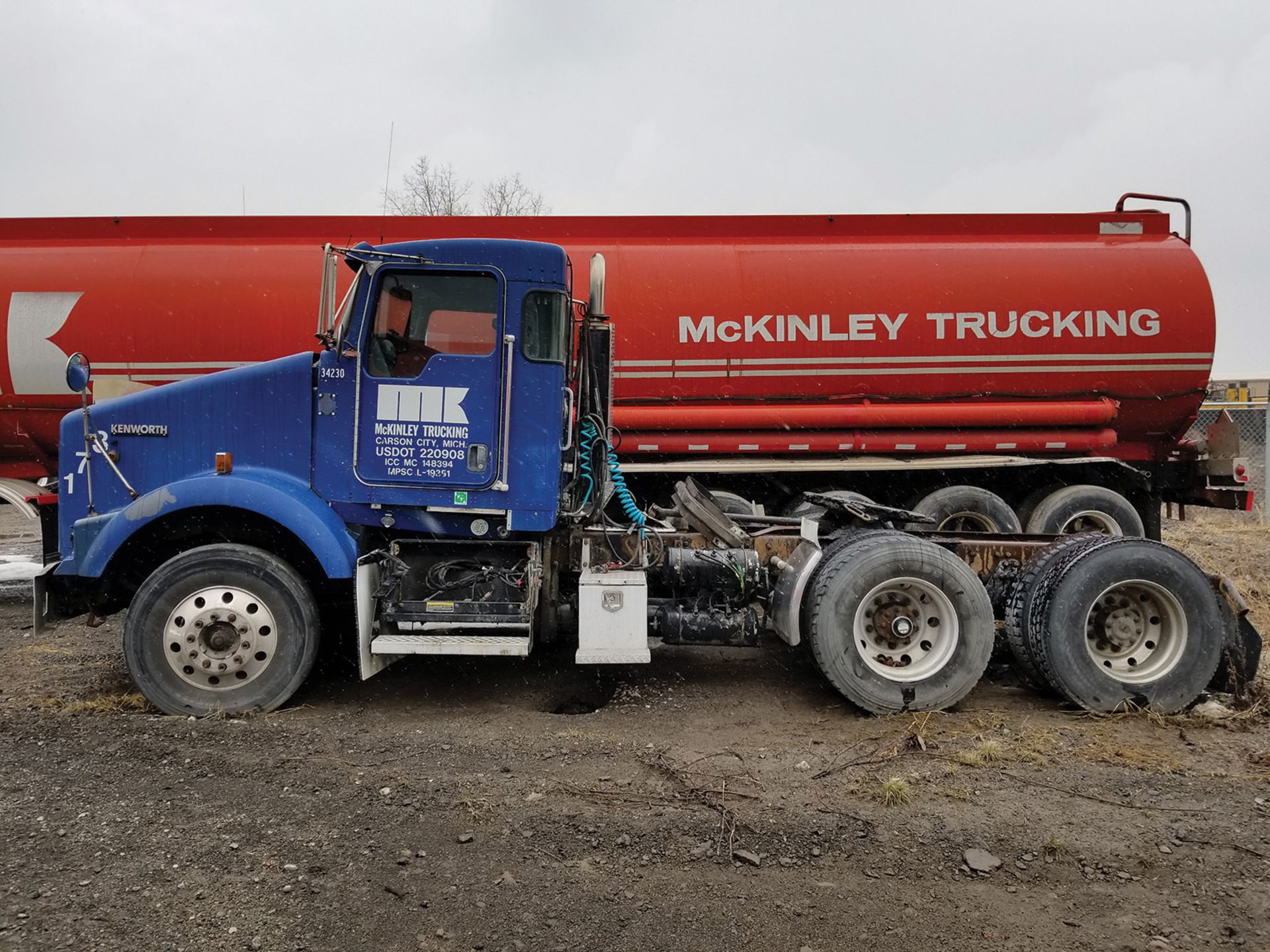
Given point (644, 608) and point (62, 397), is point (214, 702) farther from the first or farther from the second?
point (62, 397)

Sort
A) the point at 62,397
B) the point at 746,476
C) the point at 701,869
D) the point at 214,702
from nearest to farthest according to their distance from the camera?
1. the point at 701,869
2. the point at 214,702
3. the point at 62,397
4. the point at 746,476

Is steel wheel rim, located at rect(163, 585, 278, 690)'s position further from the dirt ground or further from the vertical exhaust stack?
the vertical exhaust stack

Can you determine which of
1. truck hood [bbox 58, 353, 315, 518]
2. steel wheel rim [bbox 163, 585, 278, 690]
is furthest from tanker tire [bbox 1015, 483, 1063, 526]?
steel wheel rim [bbox 163, 585, 278, 690]

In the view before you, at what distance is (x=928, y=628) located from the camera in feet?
15.2

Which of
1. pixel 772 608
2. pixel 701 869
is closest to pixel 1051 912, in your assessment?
pixel 701 869

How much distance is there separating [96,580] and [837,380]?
569 centimetres

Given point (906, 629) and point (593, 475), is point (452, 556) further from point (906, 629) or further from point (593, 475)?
point (906, 629)

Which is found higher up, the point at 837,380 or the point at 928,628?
the point at 837,380

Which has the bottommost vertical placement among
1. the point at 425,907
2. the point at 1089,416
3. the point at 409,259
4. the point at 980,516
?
the point at 425,907

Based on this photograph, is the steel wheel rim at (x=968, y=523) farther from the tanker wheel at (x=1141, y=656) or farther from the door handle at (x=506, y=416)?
the door handle at (x=506, y=416)

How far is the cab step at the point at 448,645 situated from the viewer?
4.38 meters

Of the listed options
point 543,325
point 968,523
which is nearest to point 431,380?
point 543,325

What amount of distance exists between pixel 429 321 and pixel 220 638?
201 cm

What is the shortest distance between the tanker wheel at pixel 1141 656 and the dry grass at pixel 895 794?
1.47 meters
